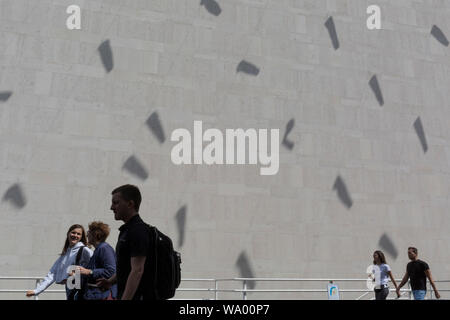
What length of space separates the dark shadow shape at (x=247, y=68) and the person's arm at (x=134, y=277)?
9563 millimetres

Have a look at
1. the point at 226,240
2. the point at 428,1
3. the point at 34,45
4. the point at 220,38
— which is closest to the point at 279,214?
the point at 226,240

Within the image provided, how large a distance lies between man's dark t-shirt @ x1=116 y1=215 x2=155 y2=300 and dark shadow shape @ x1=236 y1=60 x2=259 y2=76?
30.9ft

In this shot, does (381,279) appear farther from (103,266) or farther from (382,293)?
(103,266)

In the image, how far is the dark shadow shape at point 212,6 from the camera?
40.1 feet

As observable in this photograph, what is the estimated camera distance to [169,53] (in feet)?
38.5

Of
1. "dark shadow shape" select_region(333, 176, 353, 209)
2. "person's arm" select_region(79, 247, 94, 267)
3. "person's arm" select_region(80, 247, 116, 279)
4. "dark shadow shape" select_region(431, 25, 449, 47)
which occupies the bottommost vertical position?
"person's arm" select_region(80, 247, 116, 279)

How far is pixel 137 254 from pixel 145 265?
0.09 metres

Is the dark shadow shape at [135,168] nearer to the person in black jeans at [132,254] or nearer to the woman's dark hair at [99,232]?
the woman's dark hair at [99,232]

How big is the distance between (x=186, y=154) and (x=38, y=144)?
3.05 m

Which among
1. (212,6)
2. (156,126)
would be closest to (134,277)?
(156,126)

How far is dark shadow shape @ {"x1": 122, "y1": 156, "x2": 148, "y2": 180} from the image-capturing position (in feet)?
35.6

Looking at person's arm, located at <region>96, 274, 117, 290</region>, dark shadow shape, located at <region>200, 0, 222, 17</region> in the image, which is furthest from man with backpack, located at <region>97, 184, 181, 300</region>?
dark shadow shape, located at <region>200, 0, 222, 17</region>

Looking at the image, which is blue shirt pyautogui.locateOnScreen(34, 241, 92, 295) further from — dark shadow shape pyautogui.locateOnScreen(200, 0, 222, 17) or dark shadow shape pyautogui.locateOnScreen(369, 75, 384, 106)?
dark shadow shape pyautogui.locateOnScreen(369, 75, 384, 106)

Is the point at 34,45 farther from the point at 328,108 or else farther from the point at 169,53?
the point at 328,108
